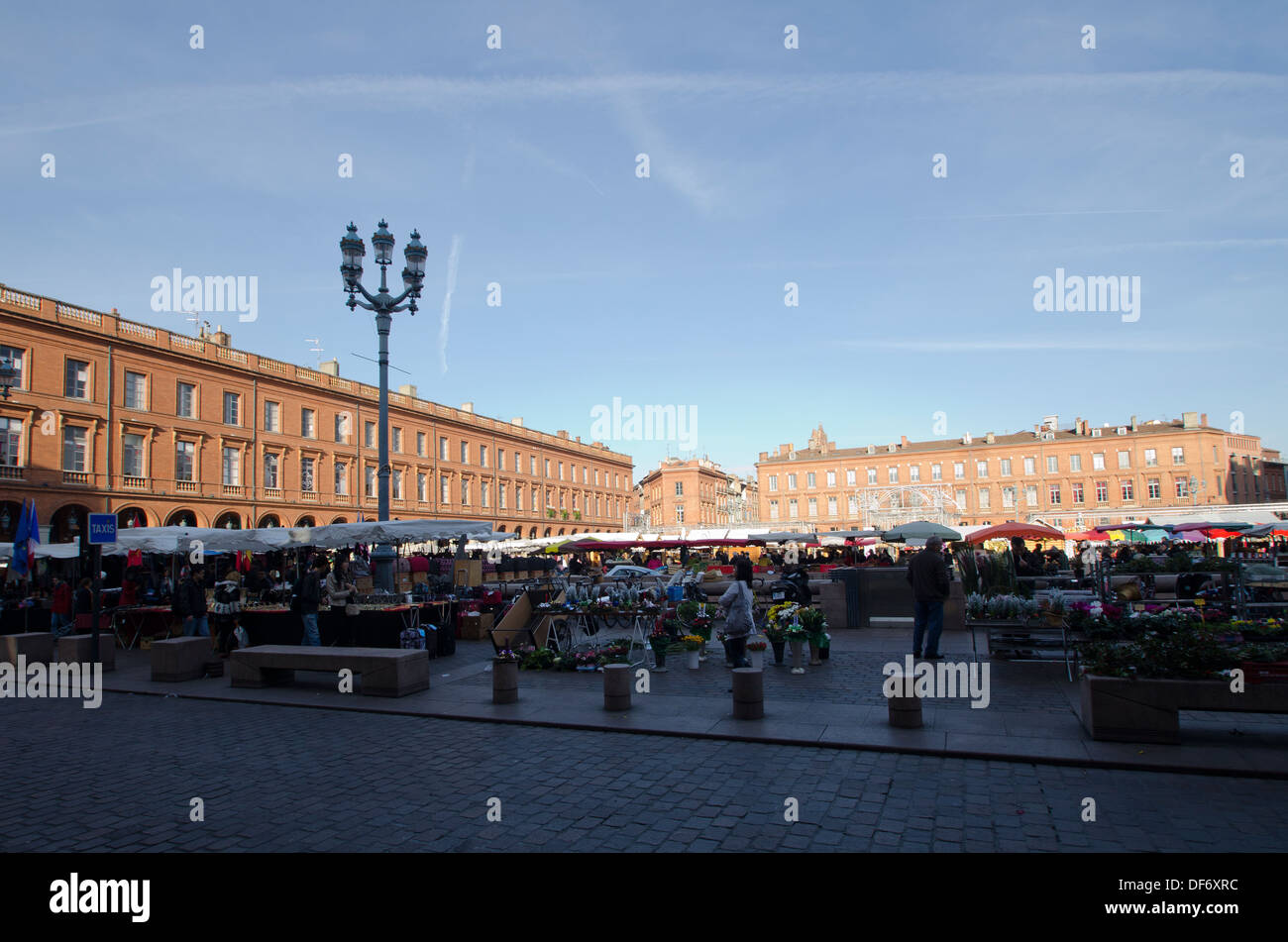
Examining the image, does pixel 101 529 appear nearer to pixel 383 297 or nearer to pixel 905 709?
pixel 383 297

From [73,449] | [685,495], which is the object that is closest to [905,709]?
[73,449]

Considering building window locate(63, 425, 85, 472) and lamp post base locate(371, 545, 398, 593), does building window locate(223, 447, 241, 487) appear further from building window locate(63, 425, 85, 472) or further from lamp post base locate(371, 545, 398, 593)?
lamp post base locate(371, 545, 398, 593)

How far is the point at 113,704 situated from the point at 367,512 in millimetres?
38620

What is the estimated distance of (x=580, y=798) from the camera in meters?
5.91

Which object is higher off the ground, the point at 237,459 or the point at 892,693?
the point at 237,459

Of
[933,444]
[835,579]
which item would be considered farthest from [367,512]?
[933,444]

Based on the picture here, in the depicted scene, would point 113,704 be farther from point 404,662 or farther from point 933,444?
point 933,444

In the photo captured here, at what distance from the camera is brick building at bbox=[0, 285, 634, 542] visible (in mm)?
30812

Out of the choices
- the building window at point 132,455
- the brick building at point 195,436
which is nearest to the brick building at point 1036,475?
the brick building at point 195,436

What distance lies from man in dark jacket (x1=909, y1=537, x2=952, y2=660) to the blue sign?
41.2 ft

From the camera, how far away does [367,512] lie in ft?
157

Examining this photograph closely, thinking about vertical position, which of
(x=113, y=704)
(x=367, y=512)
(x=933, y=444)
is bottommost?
(x=113, y=704)

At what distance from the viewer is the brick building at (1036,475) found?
220 feet

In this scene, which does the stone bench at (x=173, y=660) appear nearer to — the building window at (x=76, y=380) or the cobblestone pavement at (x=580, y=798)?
the cobblestone pavement at (x=580, y=798)
